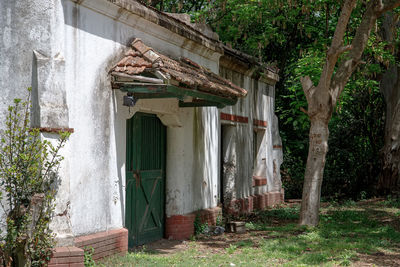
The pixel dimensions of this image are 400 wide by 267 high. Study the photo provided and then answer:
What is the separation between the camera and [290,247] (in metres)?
8.20

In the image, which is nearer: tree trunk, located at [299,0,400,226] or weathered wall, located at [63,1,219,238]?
weathered wall, located at [63,1,219,238]

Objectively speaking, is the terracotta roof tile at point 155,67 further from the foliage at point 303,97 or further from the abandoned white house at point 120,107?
the foliage at point 303,97

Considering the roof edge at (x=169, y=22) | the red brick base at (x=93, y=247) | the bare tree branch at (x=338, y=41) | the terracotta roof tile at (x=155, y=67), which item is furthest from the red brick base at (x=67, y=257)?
the bare tree branch at (x=338, y=41)

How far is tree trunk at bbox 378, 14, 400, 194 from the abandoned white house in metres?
6.70

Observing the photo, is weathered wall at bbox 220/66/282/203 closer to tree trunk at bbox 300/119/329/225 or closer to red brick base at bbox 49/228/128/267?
tree trunk at bbox 300/119/329/225

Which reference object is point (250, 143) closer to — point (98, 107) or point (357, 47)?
point (357, 47)

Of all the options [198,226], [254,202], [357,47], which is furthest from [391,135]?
[198,226]

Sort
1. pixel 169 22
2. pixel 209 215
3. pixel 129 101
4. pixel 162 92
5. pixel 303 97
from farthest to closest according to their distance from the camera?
pixel 303 97 → pixel 209 215 → pixel 169 22 → pixel 162 92 → pixel 129 101

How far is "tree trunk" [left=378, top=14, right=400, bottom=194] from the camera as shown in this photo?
15.4m

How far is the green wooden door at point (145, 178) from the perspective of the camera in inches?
321

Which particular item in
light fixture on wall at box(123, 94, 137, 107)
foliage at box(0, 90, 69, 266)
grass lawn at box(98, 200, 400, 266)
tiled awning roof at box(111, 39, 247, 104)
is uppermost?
tiled awning roof at box(111, 39, 247, 104)

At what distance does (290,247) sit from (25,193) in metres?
4.66

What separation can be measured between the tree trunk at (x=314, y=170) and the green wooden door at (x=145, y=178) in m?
3.12

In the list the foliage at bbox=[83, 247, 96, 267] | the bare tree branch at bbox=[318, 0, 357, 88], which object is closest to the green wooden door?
the foliage at bbox=[83, 247, 96, 267]
